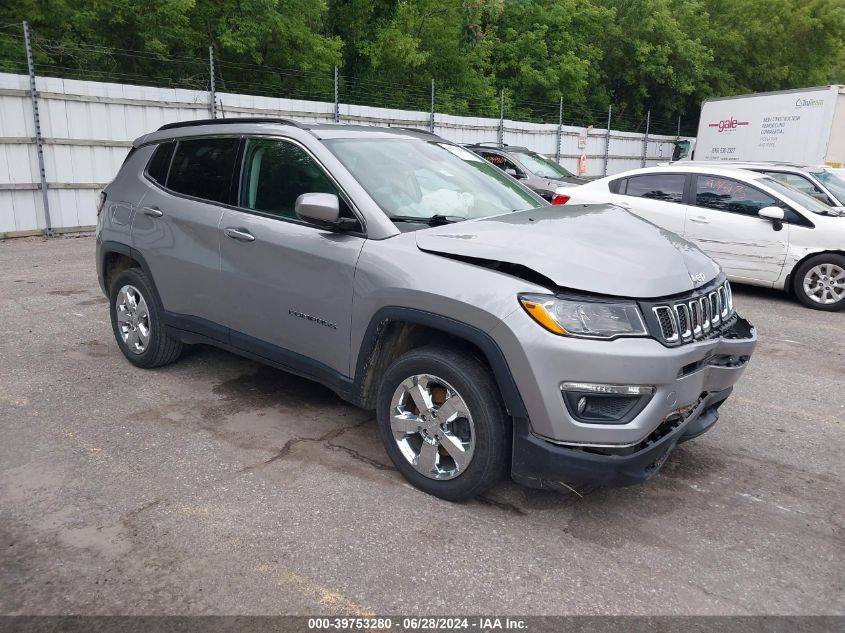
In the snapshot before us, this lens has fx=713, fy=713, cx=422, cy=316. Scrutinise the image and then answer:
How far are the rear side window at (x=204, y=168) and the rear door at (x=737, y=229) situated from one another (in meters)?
6.08

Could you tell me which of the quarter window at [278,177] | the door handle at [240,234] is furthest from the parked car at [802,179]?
the door handle at [240,234]

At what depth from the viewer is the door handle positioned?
14.0 feet

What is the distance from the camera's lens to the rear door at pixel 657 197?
883cm

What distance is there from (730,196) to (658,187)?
93cm

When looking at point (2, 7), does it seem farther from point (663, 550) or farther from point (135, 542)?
point (663, 550)

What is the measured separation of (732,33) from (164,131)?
38.4 meters

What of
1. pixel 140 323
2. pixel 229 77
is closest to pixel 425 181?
pixel 140 323

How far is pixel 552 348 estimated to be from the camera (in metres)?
3.05

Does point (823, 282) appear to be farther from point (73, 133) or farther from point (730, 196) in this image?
point (73, 133)

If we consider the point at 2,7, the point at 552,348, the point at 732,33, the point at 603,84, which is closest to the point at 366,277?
the point at 552,348

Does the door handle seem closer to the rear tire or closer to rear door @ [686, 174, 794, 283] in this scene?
the rear tire

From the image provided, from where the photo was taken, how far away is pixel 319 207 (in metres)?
3.67

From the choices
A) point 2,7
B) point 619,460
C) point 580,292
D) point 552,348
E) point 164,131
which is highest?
point 2,7

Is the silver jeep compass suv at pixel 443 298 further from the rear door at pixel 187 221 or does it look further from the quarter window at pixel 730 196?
the quarter window at pixel 730 196
